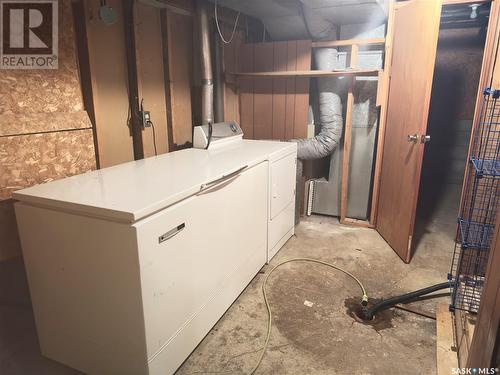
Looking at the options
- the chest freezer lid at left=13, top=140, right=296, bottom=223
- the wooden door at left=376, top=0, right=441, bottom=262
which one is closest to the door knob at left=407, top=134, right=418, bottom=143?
the wooden door at left=376, top=0, right=441, bottom=262

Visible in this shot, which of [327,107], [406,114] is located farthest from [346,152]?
[406,114]

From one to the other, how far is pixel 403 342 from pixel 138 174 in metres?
1.63

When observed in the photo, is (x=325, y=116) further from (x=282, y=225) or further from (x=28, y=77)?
(x=28, y=77)

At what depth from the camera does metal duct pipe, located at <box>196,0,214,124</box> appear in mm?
2850

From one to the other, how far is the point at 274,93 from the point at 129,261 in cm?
263

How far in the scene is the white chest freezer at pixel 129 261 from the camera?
1.29 metres

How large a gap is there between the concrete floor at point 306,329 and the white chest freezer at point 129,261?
0.16 meters

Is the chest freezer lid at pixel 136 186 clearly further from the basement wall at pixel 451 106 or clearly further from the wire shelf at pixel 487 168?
the basement wall at pixel 451 106

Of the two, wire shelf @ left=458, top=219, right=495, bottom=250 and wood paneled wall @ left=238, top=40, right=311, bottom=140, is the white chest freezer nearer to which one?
wire shelf @ left=458, top=219, right=495, bottom=250

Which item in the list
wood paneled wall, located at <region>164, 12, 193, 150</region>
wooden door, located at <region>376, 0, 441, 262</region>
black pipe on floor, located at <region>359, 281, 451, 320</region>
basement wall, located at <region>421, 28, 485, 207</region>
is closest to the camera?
black pipe on floor, located at <region>359, 281, 451, 320</region>

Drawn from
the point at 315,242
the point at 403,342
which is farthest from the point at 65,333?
the point at 315,242

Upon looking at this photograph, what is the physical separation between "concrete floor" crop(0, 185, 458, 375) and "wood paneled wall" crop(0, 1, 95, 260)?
18.1 inches

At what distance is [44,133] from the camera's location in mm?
1751

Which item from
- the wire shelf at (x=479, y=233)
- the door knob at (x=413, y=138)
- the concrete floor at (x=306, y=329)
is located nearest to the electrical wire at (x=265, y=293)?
the concrete floor at (x=306, y=329)
